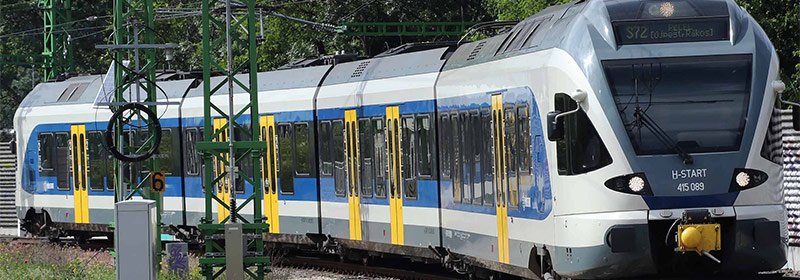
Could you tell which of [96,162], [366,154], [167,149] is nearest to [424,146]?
[366,154]

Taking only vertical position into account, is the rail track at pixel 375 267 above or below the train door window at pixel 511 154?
below

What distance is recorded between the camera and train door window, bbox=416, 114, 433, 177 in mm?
18719

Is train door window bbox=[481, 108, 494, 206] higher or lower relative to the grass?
higher

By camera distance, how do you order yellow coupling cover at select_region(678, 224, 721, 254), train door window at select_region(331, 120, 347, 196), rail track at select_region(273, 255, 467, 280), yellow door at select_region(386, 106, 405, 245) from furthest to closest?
train door window at select_region(331, 120, 347, 196)
rail track at select_region(273, 255, 467, 280)
yellow door at select_region(386, 106, 405, 245)
yellow coupling cover at select_region(678, 224, 721, 254)

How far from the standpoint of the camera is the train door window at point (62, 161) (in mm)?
29156

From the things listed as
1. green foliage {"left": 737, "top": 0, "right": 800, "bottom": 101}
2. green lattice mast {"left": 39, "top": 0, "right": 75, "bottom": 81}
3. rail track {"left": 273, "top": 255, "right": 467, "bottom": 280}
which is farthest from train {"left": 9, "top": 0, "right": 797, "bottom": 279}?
green lattice mast {"left": 39, "top": 0, "right": 75, "bottom": 81}

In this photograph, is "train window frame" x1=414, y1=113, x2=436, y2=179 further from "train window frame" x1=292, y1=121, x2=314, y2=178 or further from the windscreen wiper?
the windscreen wiper

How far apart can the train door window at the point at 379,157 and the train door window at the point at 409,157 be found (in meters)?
0.57

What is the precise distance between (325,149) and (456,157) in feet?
16.7

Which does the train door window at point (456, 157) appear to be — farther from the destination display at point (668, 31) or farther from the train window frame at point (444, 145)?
the destination display at point (668, 31)

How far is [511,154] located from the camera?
15.3 meters

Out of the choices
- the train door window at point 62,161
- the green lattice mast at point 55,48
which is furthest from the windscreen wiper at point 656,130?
the green lattice mast at point 55,48

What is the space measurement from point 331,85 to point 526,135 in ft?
27.0

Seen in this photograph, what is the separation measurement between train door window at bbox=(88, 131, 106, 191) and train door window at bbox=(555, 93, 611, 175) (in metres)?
16.2
